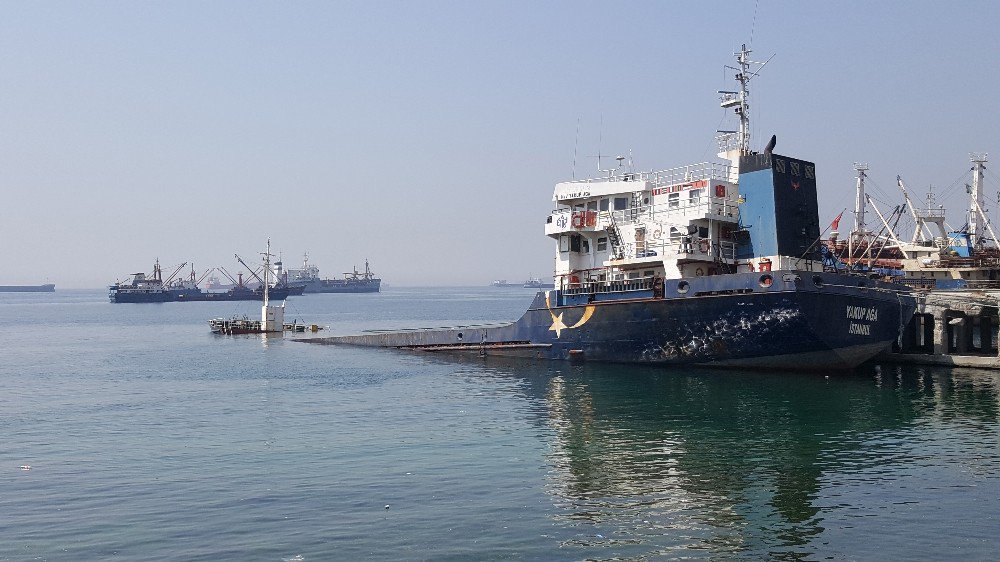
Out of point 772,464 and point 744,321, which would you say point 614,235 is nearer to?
point 744,321

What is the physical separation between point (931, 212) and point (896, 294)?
3118 centimetres

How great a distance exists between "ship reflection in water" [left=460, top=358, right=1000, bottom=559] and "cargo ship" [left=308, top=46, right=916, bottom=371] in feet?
6.41

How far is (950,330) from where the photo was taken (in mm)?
45750

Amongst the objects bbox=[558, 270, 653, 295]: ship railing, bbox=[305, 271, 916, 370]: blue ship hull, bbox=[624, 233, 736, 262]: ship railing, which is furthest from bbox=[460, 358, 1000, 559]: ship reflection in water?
bbox=[624, 233, 736, 262]: ship railing

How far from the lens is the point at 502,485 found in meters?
19.2

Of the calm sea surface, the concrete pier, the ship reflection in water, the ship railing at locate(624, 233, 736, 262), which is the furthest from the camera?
the concrete pier

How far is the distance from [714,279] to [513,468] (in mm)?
18618

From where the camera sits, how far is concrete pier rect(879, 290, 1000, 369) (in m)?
40.9

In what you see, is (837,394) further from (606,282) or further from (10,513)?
(10,513)

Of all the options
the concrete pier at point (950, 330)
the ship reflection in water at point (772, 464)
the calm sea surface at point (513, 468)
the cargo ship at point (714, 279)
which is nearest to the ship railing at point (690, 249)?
the cargo ship at point (714, 279)

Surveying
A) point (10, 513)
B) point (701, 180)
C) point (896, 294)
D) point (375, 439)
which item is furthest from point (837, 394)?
point (10, 513)

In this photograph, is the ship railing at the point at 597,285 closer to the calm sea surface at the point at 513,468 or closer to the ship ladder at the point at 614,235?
the ship ladder at the point at 614,235

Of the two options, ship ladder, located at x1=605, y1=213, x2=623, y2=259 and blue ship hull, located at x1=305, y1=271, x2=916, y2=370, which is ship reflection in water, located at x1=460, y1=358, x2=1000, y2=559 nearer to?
blue ship hull, located at x1=305, y1=271, x2=916, y2=370

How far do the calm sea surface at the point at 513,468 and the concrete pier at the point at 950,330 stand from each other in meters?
2.21
